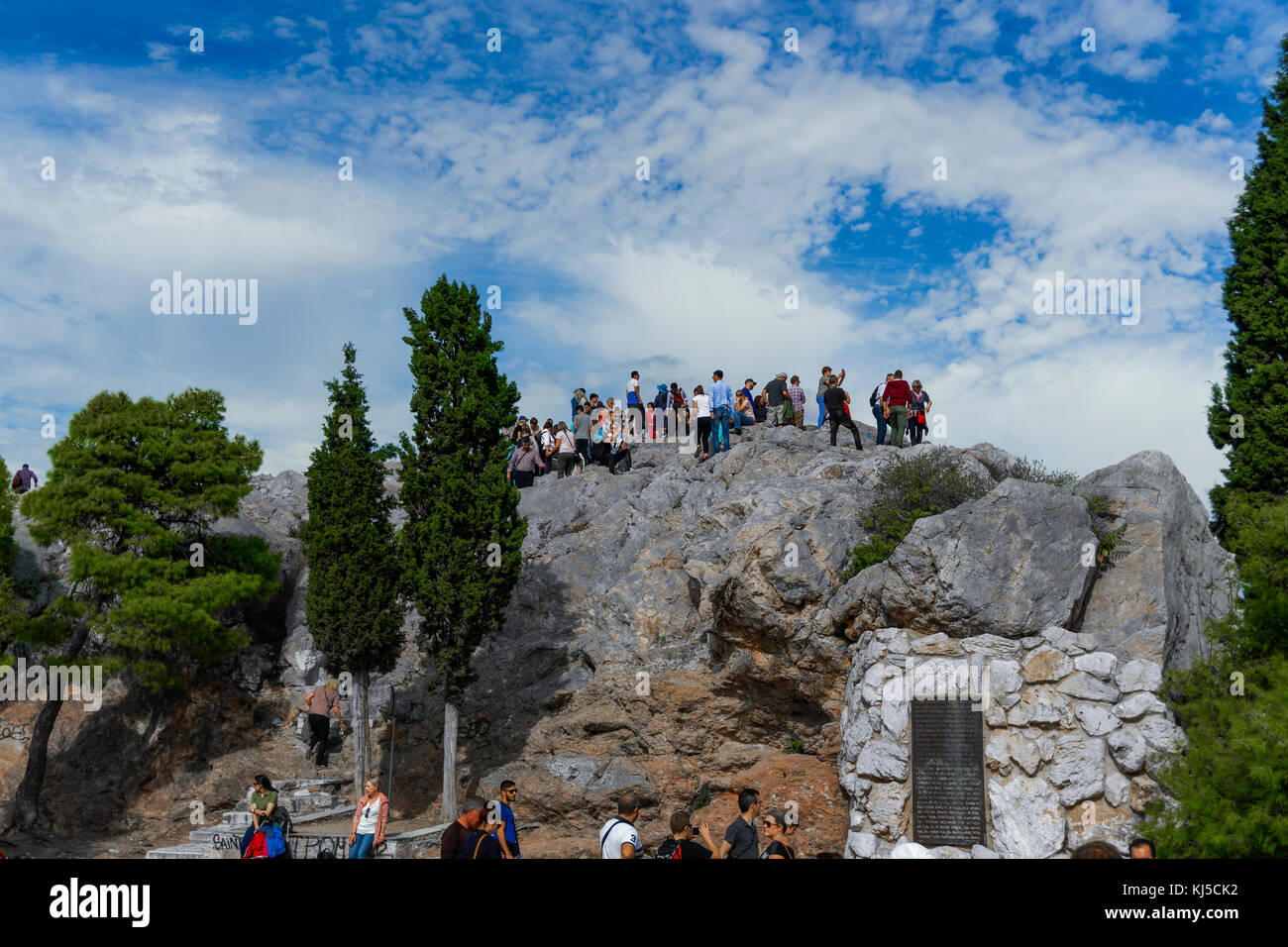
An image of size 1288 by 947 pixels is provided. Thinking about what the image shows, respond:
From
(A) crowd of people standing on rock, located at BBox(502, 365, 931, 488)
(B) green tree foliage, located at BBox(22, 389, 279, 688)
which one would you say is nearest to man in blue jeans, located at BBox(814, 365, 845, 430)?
(A) crowd of people standing on rock, located at BBox(502, 365, 931, 488)

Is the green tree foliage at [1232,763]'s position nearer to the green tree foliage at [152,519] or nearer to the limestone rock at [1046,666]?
the limestone rock at [1046,666]

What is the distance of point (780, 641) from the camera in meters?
20.4

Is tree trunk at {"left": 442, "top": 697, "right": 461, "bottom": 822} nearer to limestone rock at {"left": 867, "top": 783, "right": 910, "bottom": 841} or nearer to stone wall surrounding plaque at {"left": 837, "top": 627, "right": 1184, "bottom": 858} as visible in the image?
stone wall surrounding plaque at {"left": 837, "top": 627, "right": 1184, "bottom": 858}

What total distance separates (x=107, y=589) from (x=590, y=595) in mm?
12317

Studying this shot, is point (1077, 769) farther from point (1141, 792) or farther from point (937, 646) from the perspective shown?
point (937, 646)

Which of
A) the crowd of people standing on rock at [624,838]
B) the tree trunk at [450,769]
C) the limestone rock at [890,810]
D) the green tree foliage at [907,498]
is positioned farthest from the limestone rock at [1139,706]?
the tree trunk at [450,769]

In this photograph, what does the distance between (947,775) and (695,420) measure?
18203 mm

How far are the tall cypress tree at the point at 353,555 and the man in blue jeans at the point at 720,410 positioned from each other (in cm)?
1172

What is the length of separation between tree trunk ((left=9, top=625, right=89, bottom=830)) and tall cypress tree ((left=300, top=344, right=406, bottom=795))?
6431 millimetres

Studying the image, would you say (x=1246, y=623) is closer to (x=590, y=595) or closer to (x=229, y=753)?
(x=590, y=595)

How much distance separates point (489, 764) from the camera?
23312 mm

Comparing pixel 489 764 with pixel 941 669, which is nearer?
pixel 941 669
